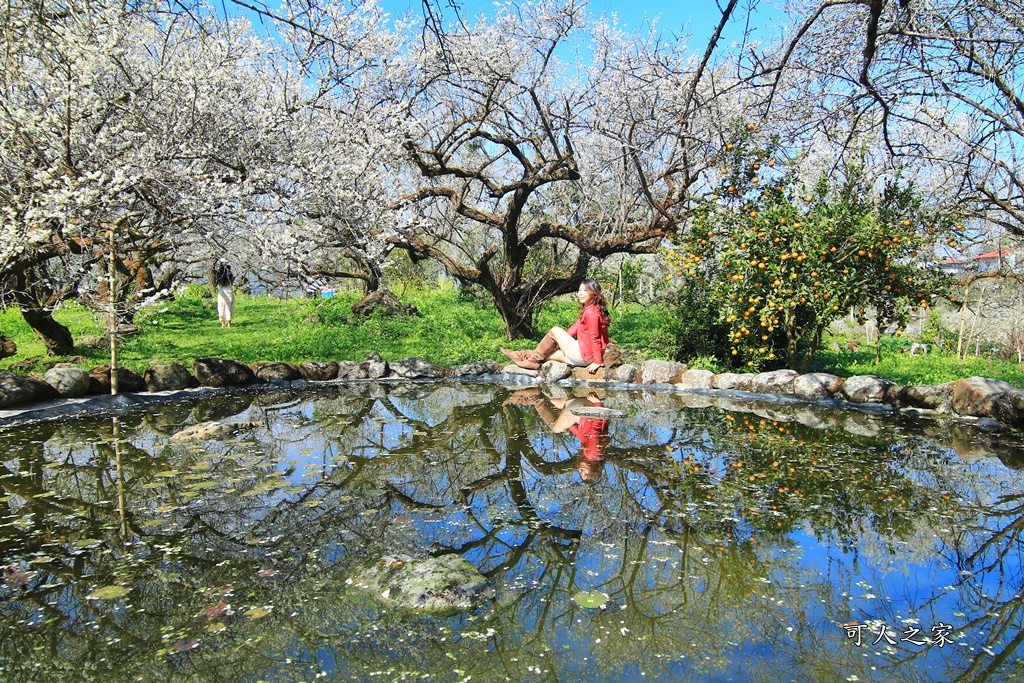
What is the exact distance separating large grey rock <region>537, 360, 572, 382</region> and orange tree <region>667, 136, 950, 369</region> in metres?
2.85

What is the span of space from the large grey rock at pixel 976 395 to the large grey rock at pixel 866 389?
0.96 m

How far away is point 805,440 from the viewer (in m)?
8.15

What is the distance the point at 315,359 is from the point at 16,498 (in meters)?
8.40

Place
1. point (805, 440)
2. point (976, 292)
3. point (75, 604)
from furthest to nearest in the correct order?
point (976, 292), point (805, 440), point (75, 604)

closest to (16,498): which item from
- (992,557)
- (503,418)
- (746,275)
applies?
(503,418)

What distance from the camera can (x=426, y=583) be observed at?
4133 mm

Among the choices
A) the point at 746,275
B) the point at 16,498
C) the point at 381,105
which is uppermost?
the point at 381,105

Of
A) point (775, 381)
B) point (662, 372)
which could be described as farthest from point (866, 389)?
point (662, 372)

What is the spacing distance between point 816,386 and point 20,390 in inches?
449

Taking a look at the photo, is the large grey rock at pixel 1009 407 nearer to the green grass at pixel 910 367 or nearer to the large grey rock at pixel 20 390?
the green grass at pixel 910 367

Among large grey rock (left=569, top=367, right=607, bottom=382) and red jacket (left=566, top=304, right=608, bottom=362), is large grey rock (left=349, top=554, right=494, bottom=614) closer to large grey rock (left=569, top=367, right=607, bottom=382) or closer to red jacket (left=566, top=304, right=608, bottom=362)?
red jacket (left=566, top=304, right=608, bottom=362)

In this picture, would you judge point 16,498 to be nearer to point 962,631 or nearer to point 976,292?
point 962,631

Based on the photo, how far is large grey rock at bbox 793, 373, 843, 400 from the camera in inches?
421

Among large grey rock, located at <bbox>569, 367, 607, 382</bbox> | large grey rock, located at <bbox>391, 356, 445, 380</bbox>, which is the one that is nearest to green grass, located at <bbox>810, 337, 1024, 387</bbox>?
large grey rock, located at <bbox>569, 367, 607, 382</bbox>
